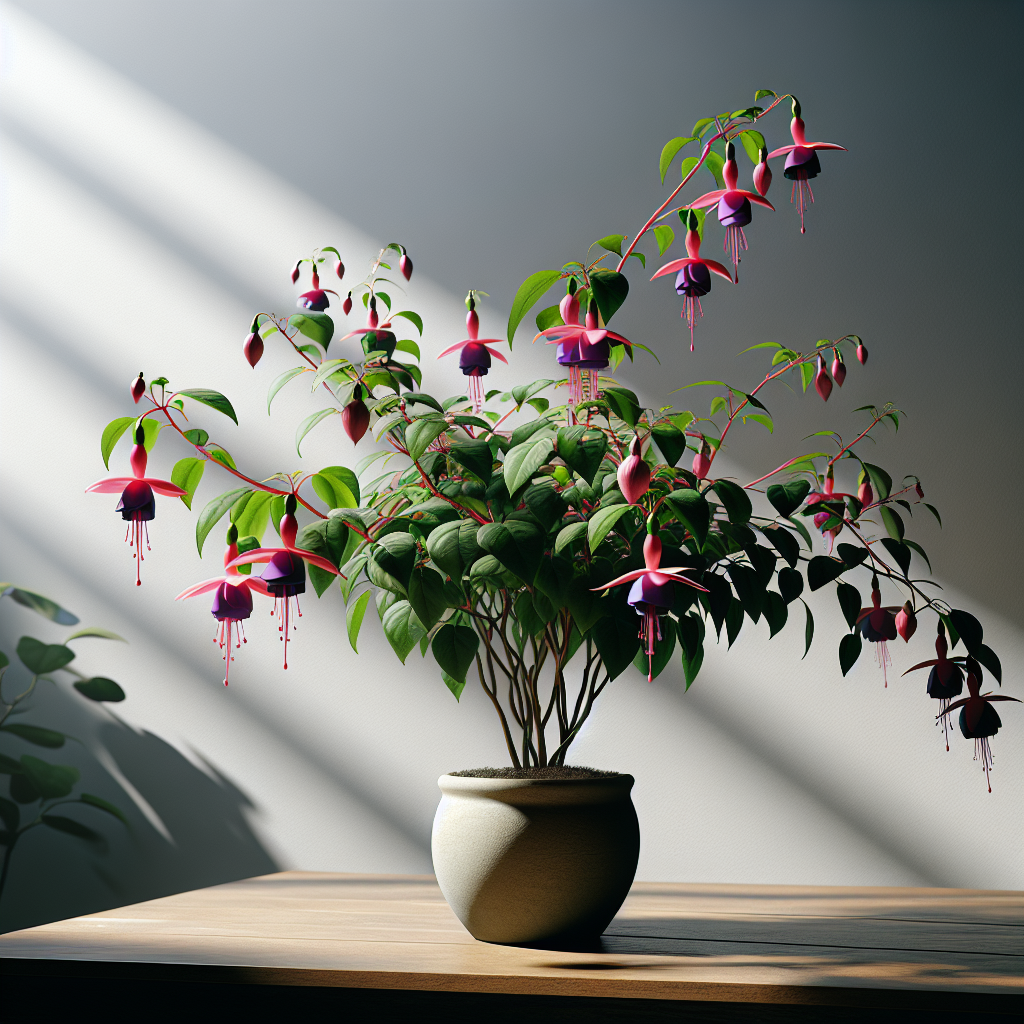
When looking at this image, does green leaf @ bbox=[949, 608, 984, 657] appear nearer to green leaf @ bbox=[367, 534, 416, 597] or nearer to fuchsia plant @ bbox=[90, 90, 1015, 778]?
fuchsia plant @ bbox=[90, 90, 1015, 778]

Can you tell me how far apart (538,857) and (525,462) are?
412 millimetres

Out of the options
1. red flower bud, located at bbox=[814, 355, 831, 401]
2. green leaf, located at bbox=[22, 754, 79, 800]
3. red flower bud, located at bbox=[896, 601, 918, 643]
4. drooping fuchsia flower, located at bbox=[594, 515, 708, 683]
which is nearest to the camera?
drooping fuchsia flower, located at bbox=[594, 515, 708, 683]

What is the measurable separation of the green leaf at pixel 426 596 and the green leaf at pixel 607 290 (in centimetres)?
28

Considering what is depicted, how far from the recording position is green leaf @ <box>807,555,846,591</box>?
3.29ft

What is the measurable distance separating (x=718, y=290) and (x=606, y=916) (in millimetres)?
1130

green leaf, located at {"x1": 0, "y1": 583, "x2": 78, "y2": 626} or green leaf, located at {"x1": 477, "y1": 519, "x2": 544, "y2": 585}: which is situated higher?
green leaf, located at {"x1": 0, "y1": 583, "x2": 78, "y2": 626}

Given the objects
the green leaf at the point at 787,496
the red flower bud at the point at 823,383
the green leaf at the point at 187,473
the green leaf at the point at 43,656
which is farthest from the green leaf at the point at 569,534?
the green leaf at the point at 43,656

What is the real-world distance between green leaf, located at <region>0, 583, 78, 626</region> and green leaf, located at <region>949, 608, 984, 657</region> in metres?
1.56

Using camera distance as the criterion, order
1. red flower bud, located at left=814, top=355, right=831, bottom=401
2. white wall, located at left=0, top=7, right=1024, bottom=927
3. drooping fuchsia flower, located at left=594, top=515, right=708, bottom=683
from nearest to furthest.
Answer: drooping fuchsia flower, located at left=594, top=515, right=708, bottom=683 < red flower bud, located at left=814, top=355, right=831, bottom=401 < white wall, located at left=0, top=7, right=1024, bottom=927

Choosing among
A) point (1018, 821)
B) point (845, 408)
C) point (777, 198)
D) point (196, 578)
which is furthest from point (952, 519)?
point (196, 578)

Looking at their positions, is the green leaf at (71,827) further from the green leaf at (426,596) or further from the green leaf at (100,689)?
the green leaf at (426,596)

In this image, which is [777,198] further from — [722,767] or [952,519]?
[722,767]

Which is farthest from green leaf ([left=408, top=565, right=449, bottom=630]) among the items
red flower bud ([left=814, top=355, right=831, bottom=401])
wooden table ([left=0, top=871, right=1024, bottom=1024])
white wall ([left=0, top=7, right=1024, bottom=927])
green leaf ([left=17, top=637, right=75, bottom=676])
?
green leaf ([left=17, top=637, right=75, bottom=676])

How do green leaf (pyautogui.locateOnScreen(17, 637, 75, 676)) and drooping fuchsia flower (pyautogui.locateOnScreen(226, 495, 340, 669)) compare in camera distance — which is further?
green leaf (pyautogui.locateOnScreen(17, 637, 75, 676))
